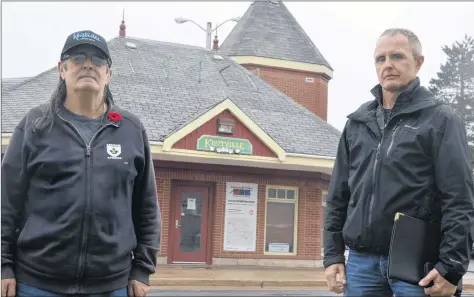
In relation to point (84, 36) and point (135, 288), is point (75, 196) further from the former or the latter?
point (84, 36)

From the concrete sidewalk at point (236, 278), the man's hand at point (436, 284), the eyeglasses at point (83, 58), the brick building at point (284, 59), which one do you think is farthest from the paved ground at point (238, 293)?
the brick building at point (284, 59)

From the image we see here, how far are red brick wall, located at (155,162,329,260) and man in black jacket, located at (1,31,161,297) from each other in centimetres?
1432

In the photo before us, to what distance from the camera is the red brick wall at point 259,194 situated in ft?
58.2

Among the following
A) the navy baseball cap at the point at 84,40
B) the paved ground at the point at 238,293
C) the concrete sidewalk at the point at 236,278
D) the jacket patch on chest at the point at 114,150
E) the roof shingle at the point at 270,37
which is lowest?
the concrete sidewalk at the point at 236,278

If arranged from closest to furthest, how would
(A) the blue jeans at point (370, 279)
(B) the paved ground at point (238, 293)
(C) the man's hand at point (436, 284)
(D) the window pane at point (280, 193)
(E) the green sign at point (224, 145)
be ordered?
(C) the man's hand at point (436, 284) < (A) the blue jeans at point (370, 279) < (B) the paved ground at point (238, 293) < (E) the green sign at point (224, 145) < (D) the window pane at point (280, 193)

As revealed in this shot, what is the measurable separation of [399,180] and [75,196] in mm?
1598

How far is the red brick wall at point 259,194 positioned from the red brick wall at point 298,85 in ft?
16.3

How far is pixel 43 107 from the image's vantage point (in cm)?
324

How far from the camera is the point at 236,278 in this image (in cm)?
1485

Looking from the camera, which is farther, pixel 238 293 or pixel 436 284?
pixel 238 293

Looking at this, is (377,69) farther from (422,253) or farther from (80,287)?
(80,287)

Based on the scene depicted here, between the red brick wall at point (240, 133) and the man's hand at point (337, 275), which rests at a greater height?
the red brick wall at point (240, 133)

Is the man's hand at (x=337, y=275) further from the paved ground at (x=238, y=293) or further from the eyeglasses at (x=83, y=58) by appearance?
the paved ground at (x=238, y=293)

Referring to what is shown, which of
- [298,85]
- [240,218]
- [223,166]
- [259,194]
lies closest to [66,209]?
[223,166]
